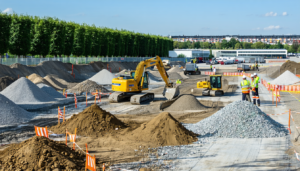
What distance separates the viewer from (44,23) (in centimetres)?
4906

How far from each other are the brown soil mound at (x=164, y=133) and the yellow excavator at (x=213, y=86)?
1425cm

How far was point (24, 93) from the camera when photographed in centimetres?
2372

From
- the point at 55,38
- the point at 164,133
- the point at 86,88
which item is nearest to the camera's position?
the point at 164,133

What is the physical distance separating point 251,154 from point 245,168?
1.59 metres

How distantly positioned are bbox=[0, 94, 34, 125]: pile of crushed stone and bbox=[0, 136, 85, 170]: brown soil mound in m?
8.27

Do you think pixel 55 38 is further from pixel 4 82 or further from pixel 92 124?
pixel 92 124

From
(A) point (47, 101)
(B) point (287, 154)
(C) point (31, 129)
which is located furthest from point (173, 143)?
(A) point (47, 101)

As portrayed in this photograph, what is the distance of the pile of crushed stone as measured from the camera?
676 inches

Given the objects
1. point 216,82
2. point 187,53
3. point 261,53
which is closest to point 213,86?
point 216,82

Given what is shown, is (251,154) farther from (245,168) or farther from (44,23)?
(44,23)

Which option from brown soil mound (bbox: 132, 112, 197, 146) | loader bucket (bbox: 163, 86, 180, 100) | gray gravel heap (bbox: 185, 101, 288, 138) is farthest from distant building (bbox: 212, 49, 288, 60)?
brown soil mound (bbox: 132, 112, 197, 146)

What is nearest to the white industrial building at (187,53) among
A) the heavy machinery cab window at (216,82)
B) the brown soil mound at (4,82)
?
the heavy machinery cab window at (216,82)

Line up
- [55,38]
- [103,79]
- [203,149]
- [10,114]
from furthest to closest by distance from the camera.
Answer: [55,38], [103,79], [10,114], [203,149]

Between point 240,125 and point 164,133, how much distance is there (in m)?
3.69
